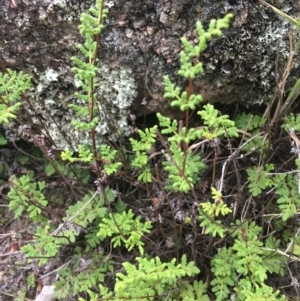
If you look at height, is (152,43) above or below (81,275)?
above

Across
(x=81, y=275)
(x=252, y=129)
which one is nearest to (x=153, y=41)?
(x=252, y=129)

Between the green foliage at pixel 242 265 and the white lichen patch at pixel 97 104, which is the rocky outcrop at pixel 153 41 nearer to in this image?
the white lichen patch at pixel 97 104

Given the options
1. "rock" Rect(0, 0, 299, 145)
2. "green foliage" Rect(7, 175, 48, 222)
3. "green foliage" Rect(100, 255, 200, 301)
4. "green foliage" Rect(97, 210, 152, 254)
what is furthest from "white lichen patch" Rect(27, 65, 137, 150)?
"green foliage" Rect(100, 255, 200, 301)

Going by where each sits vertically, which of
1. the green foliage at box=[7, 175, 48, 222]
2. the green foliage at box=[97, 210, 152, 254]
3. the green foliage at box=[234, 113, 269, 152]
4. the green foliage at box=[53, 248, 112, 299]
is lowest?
the green foliage at box=[53, 248, 112, 299]

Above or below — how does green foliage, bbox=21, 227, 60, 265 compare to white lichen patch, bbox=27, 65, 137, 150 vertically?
below

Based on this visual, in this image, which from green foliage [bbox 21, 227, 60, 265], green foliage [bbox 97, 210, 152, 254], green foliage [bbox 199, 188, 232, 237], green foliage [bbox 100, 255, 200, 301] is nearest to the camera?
green foliage [bbox 100, 255, 200, 301]

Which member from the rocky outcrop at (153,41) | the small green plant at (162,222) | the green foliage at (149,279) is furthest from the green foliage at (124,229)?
the rocky outcrop at (153,41)

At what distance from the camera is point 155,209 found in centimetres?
182

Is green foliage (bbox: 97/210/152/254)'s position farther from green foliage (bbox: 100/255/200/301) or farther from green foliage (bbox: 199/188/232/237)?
green foliage (bbox: 199/188/232/237)

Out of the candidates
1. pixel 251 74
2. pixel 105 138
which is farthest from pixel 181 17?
pixel 105 138

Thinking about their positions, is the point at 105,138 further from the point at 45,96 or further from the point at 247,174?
the point at 247,174

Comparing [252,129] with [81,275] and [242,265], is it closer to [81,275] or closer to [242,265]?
[242,265]

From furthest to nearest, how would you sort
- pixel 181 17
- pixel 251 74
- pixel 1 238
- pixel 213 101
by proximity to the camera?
pixel 1 238, pixel 213 101, pixel 251 74, pixel 181 17

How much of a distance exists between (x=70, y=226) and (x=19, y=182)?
377mm
